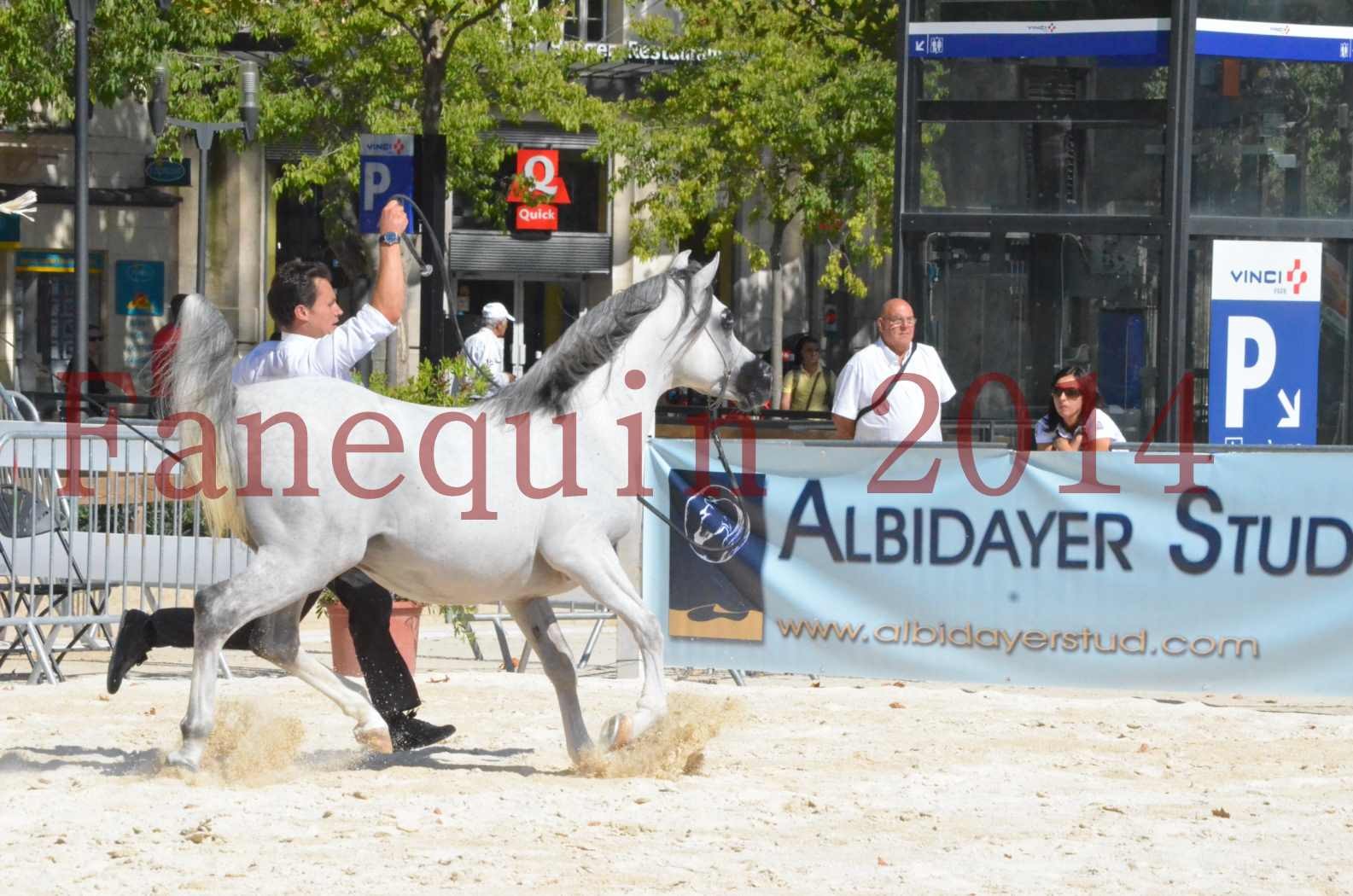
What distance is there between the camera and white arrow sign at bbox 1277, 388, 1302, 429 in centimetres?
1393

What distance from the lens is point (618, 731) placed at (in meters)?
7.13

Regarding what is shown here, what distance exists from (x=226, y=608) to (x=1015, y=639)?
4.25m

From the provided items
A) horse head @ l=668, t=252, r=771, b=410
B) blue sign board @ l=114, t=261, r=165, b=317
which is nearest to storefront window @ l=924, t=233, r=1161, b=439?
horse head @ l=668, t=252, r=771, b=410

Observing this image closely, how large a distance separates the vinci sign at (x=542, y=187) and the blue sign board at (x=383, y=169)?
1810cm

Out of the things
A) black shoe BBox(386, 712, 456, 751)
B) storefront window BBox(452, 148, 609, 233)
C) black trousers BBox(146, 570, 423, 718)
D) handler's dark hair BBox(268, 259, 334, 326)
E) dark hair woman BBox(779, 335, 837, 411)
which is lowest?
black shoe BBox(386, 712, 456, 751)

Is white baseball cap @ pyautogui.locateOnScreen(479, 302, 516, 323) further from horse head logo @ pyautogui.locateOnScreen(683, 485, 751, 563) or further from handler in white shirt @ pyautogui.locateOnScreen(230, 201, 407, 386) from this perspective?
handler in white shirt @ pyautogui.locateOnScreen(230, 201, 407, 386)

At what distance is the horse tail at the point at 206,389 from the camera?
691 centimetres

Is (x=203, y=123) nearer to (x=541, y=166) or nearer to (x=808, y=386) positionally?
(x=808, y=386)

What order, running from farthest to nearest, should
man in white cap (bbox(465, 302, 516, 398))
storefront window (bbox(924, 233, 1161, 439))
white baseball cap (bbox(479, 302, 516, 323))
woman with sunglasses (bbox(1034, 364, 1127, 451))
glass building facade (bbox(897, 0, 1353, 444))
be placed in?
Answer: white baseball cap (bbox(479, 302, 516, 323)) < man in white cap (bbox(465, 302, 516, 398)) < storefront window (bbox(924, 233, 1161, 439)) < glass building facade (bbox(897, 0, 1353, 444)) < woman with sunglasses (bbox(1034, 364, 1127, 451))

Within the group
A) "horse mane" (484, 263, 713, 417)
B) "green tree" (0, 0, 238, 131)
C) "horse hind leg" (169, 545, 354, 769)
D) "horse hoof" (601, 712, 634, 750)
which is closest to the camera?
"horse hind leg" (169, 545, 354, 769)

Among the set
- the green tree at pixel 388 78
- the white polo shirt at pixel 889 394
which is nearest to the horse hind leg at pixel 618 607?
the white polo shirt at pixel 889 394

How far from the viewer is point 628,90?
111ft

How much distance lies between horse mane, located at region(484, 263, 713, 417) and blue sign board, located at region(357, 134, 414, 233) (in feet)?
22.6

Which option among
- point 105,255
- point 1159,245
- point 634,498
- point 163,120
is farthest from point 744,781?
point 105,255
